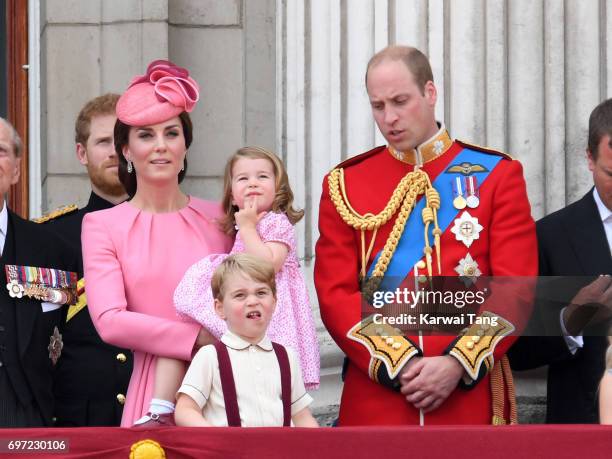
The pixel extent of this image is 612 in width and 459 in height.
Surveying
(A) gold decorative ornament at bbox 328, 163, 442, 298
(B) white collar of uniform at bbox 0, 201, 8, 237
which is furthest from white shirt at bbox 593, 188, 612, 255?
(B) white collar of uniform at bbox 0, 201, 8, 237

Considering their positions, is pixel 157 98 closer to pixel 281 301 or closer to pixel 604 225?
pixel 281 301

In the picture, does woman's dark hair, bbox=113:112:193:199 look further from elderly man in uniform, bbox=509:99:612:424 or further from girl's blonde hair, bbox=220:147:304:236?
elderly man in uniform, bbox=509:99:612:424

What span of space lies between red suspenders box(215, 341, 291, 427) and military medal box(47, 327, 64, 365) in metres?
0.77

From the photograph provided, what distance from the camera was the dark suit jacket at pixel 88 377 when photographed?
591 cm

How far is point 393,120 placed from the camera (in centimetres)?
572

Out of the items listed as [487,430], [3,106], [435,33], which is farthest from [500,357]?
[3,106]

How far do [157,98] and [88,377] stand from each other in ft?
3.24

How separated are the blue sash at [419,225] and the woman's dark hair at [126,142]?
2.47 feet

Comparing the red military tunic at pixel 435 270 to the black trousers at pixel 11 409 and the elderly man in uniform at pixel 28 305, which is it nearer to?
the elderly man in uniform at pixel 28 305

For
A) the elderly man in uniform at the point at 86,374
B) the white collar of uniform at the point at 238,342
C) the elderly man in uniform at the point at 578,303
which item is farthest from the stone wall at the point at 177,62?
the white collar of uniform at the point at 238,342

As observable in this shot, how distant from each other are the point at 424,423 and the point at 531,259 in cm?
63

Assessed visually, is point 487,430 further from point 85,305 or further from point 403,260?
point 85,305

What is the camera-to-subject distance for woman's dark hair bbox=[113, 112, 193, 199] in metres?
5.78

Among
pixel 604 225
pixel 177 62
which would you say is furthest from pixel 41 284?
pixel 177 62
